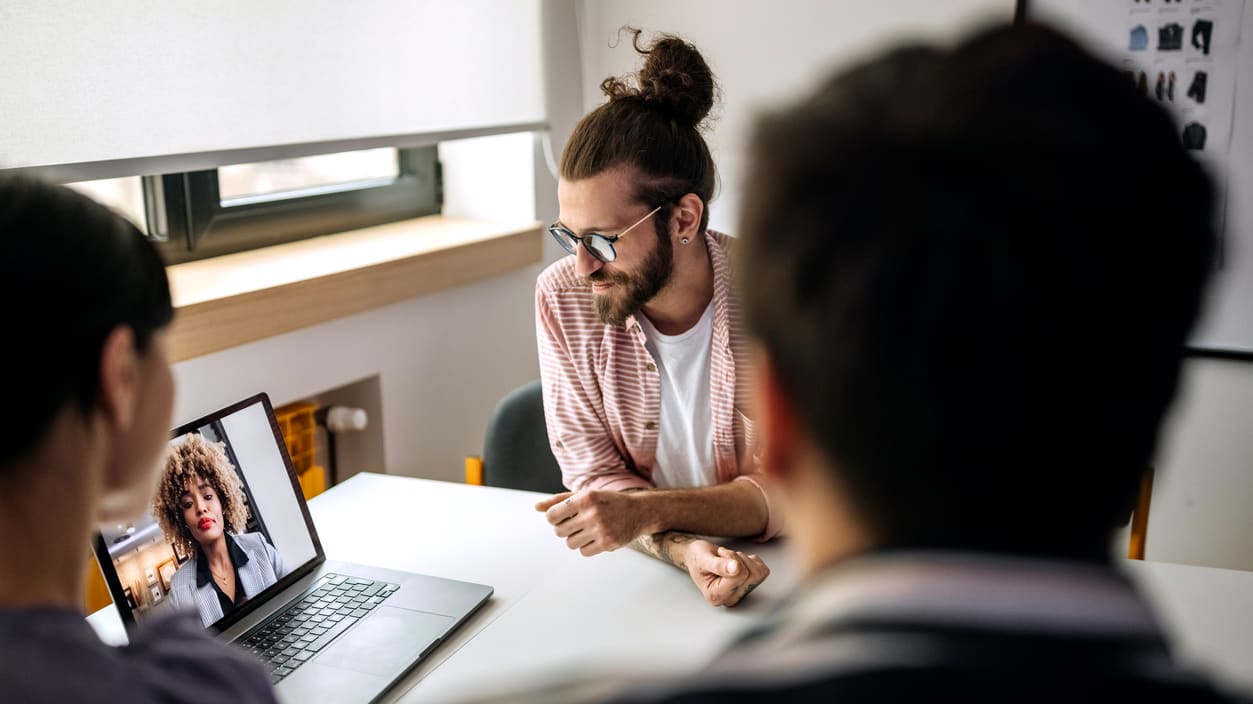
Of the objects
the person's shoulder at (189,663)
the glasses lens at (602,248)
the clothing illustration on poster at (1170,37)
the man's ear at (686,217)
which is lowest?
the person's shoulder at (189,663)

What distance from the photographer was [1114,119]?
442 millimetres

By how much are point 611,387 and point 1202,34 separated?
1636 millimetres

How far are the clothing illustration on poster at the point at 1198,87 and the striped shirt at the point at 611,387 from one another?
4.32 feet

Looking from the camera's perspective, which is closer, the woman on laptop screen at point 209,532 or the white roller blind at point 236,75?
the woman on laptop screen at point 209,532

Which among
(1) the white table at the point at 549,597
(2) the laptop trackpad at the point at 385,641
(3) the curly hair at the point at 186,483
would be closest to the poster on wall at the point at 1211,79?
(1) the white table at the point at 549,597

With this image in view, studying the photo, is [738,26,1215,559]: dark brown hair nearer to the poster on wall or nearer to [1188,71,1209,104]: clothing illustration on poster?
the poster on wall

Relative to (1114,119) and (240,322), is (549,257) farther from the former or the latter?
(1114,119)

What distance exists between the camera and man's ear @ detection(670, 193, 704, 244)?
1846 mm

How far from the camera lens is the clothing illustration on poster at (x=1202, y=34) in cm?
237

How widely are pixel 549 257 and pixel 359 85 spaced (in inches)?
33.6

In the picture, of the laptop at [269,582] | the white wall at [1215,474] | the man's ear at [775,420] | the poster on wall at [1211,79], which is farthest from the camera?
the white wall at [1215,474]

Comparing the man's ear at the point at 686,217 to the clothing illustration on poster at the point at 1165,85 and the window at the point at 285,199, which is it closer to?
the window at the point at 285,199

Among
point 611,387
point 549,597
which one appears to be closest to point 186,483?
point 549,597

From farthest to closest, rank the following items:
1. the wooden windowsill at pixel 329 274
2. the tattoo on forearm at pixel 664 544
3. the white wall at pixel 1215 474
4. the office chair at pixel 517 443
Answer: the white wall at pixel 1215 474 < the office chair at pixel 517 443 < the wooden windowsill at pixel 329 274 < the tattoo on forearm at pixel 664 544
